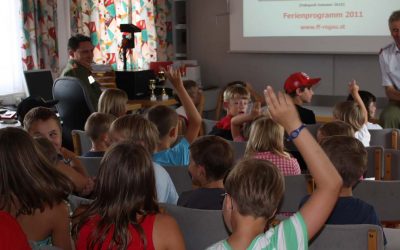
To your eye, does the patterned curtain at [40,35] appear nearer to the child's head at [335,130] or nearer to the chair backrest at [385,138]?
the chair backrest at [385,138]

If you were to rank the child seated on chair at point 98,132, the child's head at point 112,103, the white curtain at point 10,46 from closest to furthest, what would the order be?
the child seated on chair at point 98,132, the child's head at point 112,103, the white curtain at point 10,46

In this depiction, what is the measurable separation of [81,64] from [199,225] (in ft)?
12.2

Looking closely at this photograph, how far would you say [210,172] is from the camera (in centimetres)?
280

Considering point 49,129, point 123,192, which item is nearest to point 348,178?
point 123,192

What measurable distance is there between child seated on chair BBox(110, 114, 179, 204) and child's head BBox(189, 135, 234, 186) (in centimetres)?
22

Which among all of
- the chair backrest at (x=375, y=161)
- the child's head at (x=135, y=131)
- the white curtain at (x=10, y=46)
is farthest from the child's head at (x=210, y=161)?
the white curtain at (x=10, y=46)

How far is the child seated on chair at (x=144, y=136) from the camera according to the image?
3.02 metres

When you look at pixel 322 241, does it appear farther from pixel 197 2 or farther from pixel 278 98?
pixel 197 2

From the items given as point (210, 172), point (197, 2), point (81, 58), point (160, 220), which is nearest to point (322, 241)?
point (160, 220)

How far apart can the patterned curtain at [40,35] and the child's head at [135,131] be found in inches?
138

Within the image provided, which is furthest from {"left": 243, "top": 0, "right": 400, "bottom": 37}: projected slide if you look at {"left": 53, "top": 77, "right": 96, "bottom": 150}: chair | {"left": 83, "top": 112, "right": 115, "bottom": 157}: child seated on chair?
{"left": 83, "top": 112, "right": 115, "bottom": 157}: child seated on chair

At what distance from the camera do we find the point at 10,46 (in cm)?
632

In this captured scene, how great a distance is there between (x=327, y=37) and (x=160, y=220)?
564 centimetres

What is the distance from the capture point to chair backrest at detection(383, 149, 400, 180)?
376 centimetres
